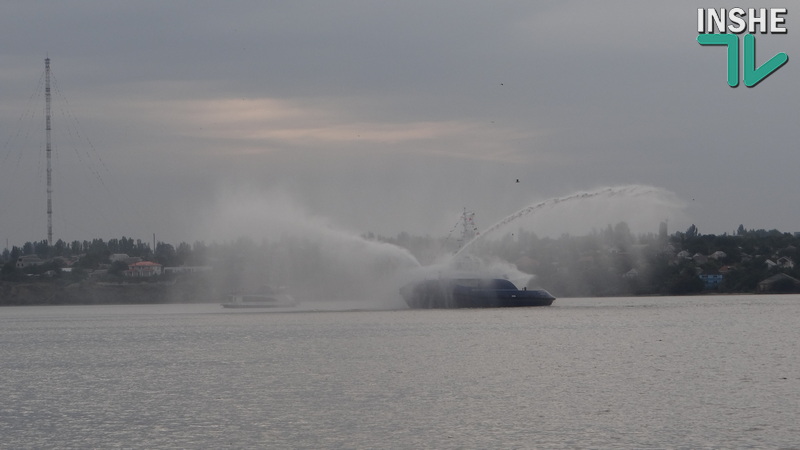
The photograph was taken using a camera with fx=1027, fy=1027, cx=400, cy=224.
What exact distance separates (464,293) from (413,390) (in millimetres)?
81309

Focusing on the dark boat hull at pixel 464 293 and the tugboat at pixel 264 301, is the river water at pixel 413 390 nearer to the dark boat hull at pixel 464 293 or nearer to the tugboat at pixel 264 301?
the dark boat hull at pixel 464 293

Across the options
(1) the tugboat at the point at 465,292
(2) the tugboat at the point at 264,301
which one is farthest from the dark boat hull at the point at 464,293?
(2) the tugboat at the point at 264,301

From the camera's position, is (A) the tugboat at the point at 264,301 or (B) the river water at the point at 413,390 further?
(A) the tugboat at the point at 264,301

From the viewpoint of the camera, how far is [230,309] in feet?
628

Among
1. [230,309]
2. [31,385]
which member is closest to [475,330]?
[31,385]

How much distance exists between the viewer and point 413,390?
53688 millimetres

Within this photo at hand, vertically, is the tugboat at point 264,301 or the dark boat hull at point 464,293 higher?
the dark boat hull at point 464,293

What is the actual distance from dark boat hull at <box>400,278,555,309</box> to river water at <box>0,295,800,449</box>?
98.5 feet

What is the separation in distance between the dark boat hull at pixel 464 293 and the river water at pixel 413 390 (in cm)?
3004

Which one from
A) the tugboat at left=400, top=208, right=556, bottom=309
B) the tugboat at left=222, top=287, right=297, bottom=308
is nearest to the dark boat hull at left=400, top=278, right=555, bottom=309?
the tugboat at left=400, top=208, right=556, bottom=309

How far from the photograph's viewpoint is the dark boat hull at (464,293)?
440 ft

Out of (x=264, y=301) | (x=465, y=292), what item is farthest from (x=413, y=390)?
(x=264, y=301)

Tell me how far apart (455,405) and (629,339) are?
46.2 m

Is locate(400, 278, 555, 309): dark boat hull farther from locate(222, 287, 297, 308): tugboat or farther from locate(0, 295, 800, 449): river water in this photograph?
A: locate(222, 287, 297, 308): tugboat
